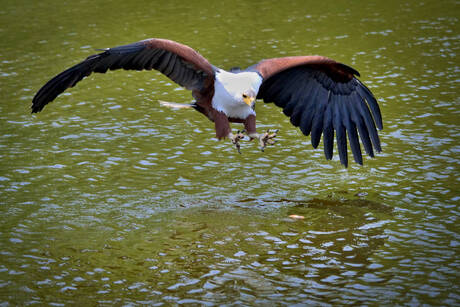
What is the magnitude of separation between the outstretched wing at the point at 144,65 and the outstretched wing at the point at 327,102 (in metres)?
0.90

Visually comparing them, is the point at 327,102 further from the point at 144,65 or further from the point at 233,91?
the point at 144,65

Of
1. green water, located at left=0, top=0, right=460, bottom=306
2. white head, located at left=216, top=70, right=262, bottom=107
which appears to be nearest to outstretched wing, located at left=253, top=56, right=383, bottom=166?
white head, located at left=216, top=70, right=262, bottom=107

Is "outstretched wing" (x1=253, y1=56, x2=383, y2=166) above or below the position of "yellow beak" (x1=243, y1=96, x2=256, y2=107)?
below

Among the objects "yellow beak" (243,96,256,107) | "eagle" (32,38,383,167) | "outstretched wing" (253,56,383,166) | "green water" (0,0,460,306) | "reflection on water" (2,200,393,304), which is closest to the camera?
"reflection on water" (2,200,393,304)

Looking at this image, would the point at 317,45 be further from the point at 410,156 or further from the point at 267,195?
the point at 267,195

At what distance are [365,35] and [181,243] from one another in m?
8.70

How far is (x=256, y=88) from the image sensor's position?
742 cm

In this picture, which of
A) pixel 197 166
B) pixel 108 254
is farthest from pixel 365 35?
pixel 108 254

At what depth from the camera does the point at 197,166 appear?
30.2ft

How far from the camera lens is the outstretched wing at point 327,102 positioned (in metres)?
8.07

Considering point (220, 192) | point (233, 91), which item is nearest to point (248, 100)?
point (233, 91)

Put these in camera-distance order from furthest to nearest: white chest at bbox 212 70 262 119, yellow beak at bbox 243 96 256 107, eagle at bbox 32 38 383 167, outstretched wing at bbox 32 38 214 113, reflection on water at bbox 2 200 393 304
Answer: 1. white chest at bbox 212 70 262 119
2. yellow beak at bbox 243 96 256 107
3. eagle at bbox 32 38 383 167
4. outstretched wing at bbox 32 38 214 113
5. reflection on water at bbox 2 200 393 304

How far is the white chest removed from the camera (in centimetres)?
734

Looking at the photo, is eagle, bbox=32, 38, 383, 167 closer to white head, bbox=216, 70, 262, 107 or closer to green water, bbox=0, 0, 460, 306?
white head, bbox=216, 70, 262, 107
